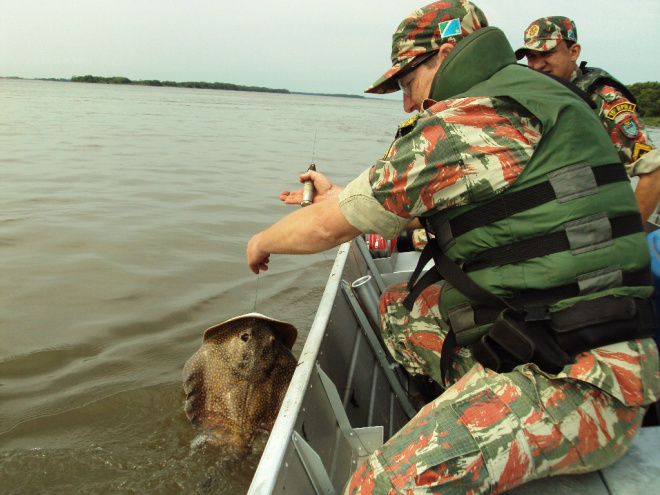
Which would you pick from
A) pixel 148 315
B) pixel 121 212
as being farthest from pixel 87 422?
pixel 121 212

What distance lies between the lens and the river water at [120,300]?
391 centimetres

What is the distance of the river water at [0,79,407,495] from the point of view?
12.8 feet

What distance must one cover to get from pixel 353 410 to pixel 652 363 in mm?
1619

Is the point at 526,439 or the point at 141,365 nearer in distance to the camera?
the point at 526,439

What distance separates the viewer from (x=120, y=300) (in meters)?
6.46

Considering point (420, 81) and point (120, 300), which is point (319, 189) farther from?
point (120, 300)

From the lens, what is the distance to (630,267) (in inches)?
76.1

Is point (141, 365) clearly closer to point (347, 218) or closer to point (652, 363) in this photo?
point (347, 218)

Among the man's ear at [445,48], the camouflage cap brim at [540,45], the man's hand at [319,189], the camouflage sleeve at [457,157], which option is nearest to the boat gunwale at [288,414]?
the man's hand at [319,189]

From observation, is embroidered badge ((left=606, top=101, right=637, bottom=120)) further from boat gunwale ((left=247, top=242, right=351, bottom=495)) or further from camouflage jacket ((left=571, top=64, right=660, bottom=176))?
boat gunwale ((left=247, top=242, right=351, bottom=495))

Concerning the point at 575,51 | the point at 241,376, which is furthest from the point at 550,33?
the point at 241,376

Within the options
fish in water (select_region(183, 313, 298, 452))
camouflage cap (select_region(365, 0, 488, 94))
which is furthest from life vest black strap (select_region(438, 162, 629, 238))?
fish in water (select_region(183, 313, 298, 452))

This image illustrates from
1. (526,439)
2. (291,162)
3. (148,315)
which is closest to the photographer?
(526,439)

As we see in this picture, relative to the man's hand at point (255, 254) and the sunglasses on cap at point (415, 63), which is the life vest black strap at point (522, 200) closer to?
the sunglasses on cap at point (415, 63)
